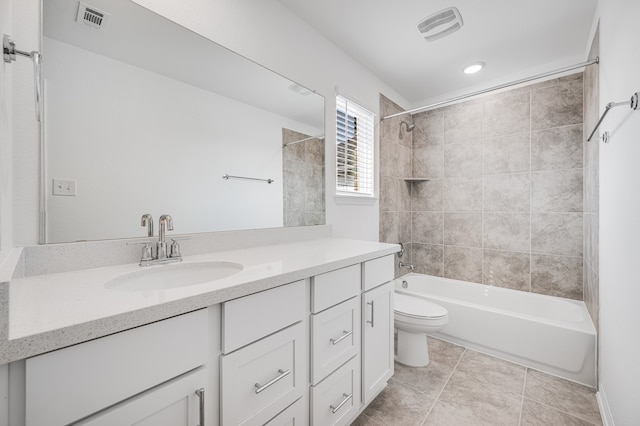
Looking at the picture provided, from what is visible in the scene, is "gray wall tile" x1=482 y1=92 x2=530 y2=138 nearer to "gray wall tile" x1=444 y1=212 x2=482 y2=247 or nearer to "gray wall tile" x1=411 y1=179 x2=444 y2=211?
"gray wall tile" x1=411 y1=179 x2=444 y2=211

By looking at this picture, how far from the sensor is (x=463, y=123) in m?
2.97

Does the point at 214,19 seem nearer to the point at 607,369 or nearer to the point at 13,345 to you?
the point at 13,345

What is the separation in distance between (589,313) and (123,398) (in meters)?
2.90

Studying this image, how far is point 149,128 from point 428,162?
2835 millimetres

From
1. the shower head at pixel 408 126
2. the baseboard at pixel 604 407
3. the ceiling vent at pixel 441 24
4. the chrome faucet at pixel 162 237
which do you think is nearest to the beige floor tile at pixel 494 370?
the baseboard at pixel 604 407

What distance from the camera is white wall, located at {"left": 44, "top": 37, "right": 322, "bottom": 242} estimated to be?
1.00 metres

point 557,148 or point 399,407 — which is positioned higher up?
point 557,148

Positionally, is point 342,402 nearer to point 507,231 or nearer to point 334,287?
point 334,287

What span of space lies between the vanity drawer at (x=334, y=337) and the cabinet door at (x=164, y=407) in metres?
0.47

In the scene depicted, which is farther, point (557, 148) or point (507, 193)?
point (507, 193)

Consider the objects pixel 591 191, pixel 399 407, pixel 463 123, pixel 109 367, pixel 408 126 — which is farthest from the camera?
pixel 408 126

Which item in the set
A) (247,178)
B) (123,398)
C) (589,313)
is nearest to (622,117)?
(589,313)

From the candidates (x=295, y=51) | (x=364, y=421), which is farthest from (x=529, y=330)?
(x=295, y=51)

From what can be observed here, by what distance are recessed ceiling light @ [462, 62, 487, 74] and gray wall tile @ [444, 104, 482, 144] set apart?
412 millimetres
